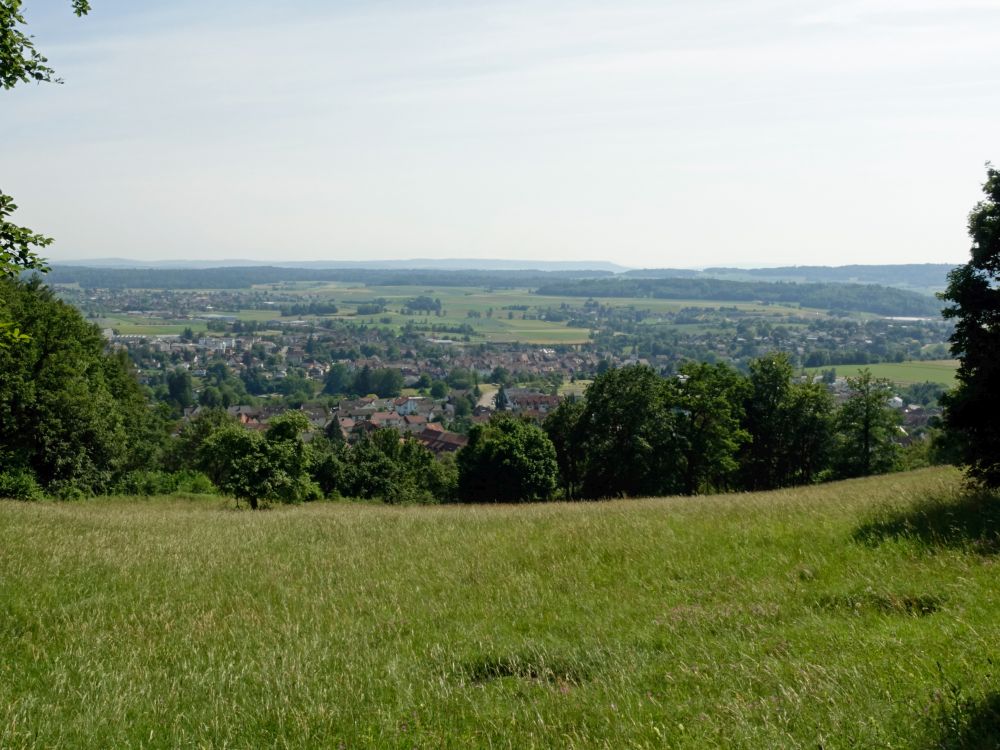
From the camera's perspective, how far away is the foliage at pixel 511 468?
46688 mm

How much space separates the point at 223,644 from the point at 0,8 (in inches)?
349

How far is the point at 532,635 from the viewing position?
310 inches

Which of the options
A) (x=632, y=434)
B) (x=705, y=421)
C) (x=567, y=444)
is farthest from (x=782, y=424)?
(x=567, y=444)

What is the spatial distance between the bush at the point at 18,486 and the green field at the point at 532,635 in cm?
1888

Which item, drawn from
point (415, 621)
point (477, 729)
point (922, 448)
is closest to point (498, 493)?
point (922, 448)

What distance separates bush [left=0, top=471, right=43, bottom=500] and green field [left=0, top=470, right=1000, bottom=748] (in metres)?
18.9

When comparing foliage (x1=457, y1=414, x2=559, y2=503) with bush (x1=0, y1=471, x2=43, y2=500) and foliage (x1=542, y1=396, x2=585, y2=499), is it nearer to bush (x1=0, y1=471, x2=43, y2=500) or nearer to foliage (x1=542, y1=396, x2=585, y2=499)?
foliage (x1=542, y1=396, x2=585, y2=499)

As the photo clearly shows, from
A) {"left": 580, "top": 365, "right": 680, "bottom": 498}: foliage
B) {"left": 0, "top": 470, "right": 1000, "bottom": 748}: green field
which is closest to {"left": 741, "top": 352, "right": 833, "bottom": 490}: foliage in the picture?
{"left": 580, "top": 365, "right": 680, "bottom": 498}: foliage

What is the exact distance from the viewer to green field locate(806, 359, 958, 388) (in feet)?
451

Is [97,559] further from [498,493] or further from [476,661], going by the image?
[498,493]

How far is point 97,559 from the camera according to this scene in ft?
37.0

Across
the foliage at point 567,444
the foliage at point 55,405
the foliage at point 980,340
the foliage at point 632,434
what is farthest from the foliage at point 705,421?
the foliage at point 55,405

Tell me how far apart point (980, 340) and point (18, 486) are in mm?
32245

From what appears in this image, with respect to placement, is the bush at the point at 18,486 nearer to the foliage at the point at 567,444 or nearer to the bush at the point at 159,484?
the bush at the point at 159,484
